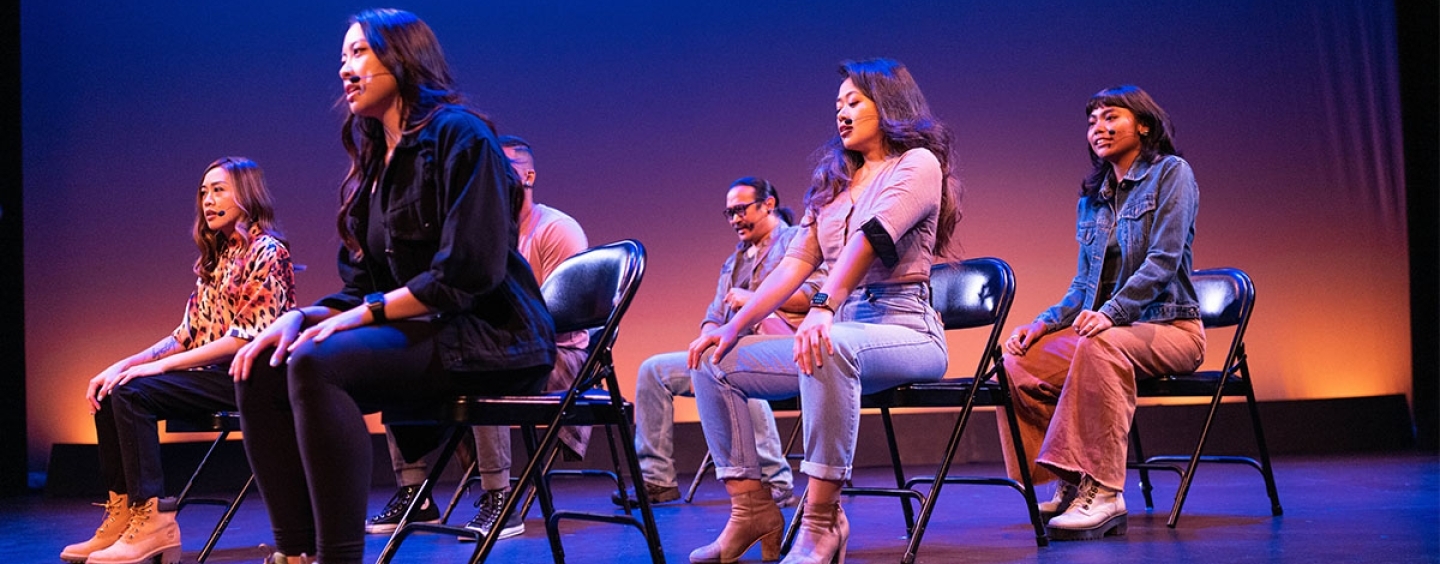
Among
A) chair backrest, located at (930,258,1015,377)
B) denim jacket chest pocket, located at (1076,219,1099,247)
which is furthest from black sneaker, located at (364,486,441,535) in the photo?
denim jacket chest pocket, located at (1076,219,1099,247)

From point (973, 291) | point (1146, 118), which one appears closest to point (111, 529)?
point (973, 291)

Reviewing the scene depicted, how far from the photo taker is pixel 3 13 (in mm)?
5609

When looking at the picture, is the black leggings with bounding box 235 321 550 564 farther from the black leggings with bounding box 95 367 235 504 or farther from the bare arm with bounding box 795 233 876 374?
the black leggings with bounding box 95 367 235 504

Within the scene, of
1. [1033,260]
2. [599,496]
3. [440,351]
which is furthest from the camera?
[1033,260]

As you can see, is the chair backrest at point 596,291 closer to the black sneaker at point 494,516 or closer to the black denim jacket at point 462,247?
the black denim jacket at point 462,247

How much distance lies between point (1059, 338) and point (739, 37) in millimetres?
3321

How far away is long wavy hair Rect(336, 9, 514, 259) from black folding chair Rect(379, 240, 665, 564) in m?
0.34

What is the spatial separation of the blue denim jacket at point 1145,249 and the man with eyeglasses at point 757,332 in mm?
1078

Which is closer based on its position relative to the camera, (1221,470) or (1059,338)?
(1059,338)

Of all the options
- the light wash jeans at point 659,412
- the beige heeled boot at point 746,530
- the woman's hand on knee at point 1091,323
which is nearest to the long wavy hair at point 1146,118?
the woman's hand on knee at point 1091,323

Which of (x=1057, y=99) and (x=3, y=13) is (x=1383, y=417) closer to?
(x=1057, y=99)

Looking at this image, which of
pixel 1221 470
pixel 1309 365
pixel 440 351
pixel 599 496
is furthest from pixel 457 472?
pixel 1309 365

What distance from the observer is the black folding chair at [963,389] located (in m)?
2.72

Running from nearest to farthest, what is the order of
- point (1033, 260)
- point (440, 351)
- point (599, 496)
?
point (440, 351) → point (599, 496) → point (1033, 260)
